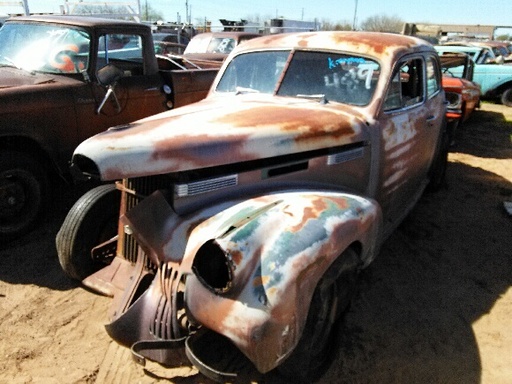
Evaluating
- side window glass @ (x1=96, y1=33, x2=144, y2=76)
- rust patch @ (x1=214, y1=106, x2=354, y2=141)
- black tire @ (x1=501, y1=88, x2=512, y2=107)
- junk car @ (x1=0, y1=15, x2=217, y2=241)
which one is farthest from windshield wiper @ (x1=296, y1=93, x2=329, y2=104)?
black tire @ (x1=501, y1=88, x2=512, y2=107)

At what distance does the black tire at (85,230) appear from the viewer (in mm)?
3215

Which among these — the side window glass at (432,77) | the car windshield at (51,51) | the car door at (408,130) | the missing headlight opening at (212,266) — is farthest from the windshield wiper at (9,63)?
the side window glass at (432,77)

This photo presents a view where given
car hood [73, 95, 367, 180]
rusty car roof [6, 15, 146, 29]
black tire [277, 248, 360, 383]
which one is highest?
rusty car roof [6, 15, 146, 29]

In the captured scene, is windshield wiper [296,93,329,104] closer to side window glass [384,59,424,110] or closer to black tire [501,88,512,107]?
side window glass [384,59,424,110]

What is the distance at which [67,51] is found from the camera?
15.4 ft

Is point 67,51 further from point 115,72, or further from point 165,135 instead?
point 165,135

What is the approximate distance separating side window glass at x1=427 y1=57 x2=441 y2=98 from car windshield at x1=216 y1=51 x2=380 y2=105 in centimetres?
123

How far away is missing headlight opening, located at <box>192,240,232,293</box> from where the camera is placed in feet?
7.41

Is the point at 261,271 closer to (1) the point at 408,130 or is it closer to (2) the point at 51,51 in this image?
(1) the point at 408,130

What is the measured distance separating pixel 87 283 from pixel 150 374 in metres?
0.82

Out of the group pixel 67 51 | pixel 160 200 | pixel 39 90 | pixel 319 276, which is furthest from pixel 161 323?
pixel 67 51

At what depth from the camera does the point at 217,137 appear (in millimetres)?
2613

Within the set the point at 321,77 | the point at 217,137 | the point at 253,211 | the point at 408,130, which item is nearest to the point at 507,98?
the point at 408,130

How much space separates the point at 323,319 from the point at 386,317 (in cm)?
93
